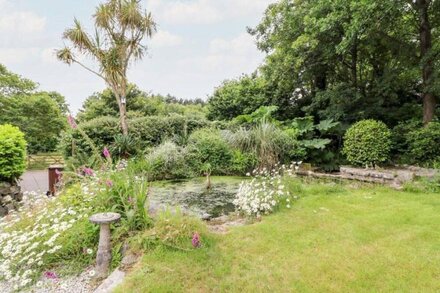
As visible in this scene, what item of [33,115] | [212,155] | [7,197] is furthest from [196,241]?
[33,115]

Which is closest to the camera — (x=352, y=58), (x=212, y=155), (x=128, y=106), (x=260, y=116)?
(x=212, y=155)

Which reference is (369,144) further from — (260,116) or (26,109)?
(26,109)

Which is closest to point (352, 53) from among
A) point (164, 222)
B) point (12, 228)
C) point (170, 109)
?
point (164, 222)

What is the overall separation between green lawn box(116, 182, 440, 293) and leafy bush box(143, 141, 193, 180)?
391 cm

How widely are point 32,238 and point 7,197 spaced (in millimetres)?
3477

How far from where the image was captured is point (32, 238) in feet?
8.73

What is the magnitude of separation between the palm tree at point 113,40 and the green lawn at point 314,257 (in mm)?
6541

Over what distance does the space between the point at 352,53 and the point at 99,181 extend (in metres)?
8.43

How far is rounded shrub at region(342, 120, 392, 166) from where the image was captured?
6.36 meters

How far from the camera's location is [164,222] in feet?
9.67

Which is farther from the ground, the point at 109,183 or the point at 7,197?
the point at 109,183

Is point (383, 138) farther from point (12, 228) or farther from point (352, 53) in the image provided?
point (12, 228)

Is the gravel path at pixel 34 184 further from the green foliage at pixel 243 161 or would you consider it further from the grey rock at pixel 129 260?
the green foliage at pixel 243 161

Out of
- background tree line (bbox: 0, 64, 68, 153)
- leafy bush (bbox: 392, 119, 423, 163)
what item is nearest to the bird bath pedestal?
leafy bush (bbox: 392, 119, 423, 163)
